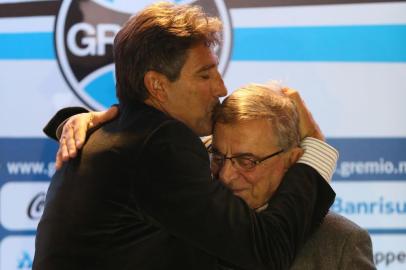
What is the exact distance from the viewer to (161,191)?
1442 mm

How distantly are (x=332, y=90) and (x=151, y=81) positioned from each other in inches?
47.3

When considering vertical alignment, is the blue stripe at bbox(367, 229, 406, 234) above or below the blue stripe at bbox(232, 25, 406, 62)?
below

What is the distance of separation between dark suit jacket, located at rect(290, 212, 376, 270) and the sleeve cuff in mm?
150

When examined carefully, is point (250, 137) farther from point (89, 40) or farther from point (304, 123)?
point (89, 40)

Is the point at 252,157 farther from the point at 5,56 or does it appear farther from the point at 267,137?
the point at 5,56

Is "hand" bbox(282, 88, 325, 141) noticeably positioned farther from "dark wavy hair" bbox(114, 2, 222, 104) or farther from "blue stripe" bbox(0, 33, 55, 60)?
"blue stripe" bbox(0, 33, 55, 60)

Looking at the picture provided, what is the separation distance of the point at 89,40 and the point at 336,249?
1.36 m

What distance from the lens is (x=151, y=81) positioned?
1.58m

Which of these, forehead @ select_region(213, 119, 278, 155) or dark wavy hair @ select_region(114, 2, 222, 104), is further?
forehead @ select_region(213, 119, 278, 155)

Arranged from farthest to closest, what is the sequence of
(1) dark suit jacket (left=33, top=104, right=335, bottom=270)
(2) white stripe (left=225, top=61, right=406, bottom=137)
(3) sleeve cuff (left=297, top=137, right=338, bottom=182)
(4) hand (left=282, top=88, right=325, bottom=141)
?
(2) white stripe (left=225, top=61, right=406, bottom=137) → (4) hand (left=282, top=88, right=325, bottom=141) → (3) sleeve cuff (left=297, top=137, right=338, bottom=182) → (1) dark suit jacket (left=33, top=104, right=335, bottom=270)

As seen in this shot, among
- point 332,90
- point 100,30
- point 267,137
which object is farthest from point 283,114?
point 100,30

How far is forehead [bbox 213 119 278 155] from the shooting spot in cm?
171

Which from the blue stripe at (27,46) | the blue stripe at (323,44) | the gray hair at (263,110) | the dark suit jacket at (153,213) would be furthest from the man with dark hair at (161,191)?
the blue stripe at (27,46)

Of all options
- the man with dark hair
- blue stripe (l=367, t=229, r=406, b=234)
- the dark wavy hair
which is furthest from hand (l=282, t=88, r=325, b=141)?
blue stripe (l=367, t=229, r=406, b=234)
